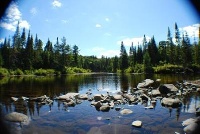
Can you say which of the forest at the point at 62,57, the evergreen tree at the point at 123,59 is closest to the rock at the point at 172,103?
the forest at the point at 62,57

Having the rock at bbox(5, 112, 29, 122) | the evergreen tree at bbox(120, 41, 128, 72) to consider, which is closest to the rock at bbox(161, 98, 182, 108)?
the rock at bbox(5, 112, 29, 122)

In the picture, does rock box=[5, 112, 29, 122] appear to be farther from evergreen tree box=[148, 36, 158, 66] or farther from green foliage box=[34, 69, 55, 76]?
evergreen tree box=[148, 36, 158, 66]

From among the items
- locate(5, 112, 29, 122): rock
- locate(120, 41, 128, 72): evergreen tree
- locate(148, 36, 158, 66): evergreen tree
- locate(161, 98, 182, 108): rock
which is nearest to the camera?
locate(5, 112, 29, 122): rock

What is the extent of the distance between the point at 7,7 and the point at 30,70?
5227cm

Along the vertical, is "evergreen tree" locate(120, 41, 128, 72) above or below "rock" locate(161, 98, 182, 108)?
above

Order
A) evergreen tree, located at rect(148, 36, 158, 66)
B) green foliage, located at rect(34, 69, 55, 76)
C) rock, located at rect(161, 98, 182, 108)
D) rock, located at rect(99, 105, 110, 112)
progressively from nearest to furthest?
rock, located at rect(99, 105, 110, 112), rock, located at rect(161, 98, 182, 108), green foliage, located at rect(34, 69, 55, 76), evergreen tree, located at rect(148, 36, 158, 66)

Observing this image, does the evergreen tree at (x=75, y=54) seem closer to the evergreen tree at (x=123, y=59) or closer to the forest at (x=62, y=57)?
the forest at (x=62, y=57)

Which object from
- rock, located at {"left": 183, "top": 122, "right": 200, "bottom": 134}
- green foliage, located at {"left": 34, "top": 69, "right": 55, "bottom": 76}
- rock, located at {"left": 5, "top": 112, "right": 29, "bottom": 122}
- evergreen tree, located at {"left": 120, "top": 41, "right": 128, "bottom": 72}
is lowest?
rock, located at {"left": 183, "top": 122, "right": 200, "bottom": 134}

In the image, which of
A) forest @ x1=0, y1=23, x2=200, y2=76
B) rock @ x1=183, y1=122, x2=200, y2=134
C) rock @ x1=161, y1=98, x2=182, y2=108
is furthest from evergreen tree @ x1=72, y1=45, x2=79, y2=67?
rock @ x1=183, y1=122, x2=200, y2=134

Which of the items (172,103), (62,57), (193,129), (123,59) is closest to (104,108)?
(172,103)

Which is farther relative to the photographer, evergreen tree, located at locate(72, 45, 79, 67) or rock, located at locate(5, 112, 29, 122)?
evergreen tree, located at locate(72, 45, 79, 67)

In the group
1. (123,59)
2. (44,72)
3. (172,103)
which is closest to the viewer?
(172,103)

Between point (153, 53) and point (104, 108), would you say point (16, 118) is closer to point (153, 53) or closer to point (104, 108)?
point (104, 108)

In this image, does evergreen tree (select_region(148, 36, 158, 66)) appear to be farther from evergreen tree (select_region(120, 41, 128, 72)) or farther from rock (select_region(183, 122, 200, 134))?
rock (select_region(183, 122, 200, 134))
